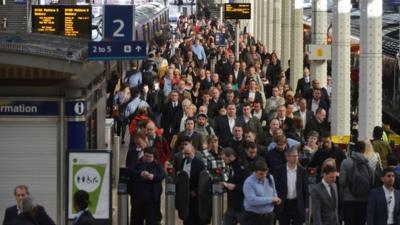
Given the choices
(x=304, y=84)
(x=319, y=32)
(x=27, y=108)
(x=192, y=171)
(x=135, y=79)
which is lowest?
(x=192, y=171)

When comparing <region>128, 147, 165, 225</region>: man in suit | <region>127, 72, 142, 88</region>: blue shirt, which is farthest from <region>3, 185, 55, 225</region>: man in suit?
<region>127, 72, 142, 88</region>: blue shirt

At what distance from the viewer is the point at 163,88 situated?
2812 cm

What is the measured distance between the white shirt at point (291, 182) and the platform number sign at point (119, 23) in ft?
19.6

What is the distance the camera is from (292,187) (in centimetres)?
1548

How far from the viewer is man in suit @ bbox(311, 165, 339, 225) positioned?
48.3 ft

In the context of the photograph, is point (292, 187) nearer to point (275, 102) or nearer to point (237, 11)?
point (275, 102)

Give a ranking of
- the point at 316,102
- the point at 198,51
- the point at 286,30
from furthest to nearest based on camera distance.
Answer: the point at 286,30, the point at 198,51, the point at 316,102

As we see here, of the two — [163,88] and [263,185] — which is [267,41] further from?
[263,185]

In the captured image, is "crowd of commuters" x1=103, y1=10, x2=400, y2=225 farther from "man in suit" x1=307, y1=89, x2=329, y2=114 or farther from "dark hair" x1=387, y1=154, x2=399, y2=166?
"man in suit" x1=307, y1=89, x2=329, y2=114

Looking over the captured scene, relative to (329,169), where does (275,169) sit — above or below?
below

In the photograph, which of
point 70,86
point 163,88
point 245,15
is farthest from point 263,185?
point 245,15

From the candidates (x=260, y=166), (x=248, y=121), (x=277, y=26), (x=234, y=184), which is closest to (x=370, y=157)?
(x=234, y=184)

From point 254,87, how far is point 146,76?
A: 15.6 ft

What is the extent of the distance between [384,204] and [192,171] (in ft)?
9.25
